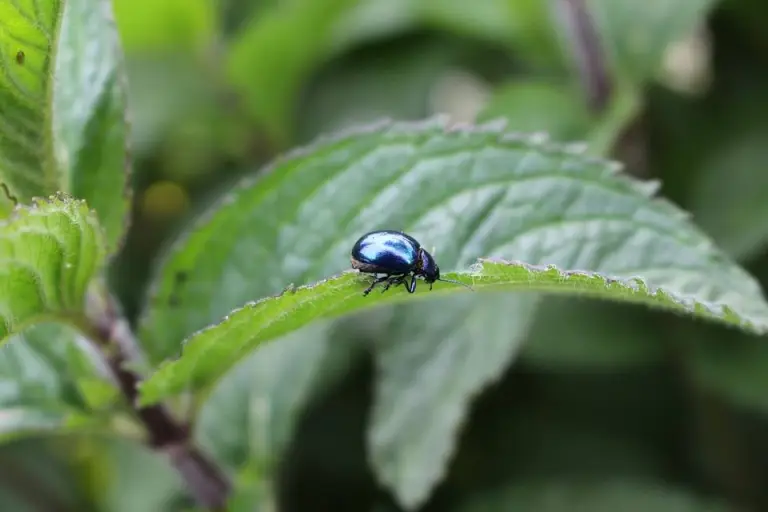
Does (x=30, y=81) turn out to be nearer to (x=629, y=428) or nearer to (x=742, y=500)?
(x=629, y=428)

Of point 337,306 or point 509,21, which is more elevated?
point 509,21

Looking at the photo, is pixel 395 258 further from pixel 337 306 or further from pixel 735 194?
pixel 735 194

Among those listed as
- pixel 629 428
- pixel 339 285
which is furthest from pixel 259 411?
pixel 629 428

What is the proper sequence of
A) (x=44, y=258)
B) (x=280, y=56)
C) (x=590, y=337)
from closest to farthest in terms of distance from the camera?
(x=44, y=258) < (x=590, y=337) < (x=280, y=56)

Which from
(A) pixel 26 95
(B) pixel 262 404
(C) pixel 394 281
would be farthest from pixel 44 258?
(B) pixel 262 404

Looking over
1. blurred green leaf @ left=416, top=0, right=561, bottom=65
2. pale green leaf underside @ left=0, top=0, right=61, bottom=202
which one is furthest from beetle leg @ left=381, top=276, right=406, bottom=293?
blurred green leaf @ left=416, top=0, right=561, bottom=65

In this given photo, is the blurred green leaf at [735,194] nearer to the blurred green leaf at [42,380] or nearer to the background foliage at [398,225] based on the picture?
the background foliage at [398,225]

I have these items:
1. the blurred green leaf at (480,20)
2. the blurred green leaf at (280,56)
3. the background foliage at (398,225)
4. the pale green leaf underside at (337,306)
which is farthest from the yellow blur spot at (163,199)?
the pale green leaf underside at (337,306)
